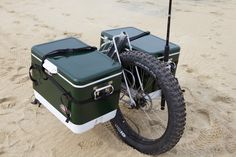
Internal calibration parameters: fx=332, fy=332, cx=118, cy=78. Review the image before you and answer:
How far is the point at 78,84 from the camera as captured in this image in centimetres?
184

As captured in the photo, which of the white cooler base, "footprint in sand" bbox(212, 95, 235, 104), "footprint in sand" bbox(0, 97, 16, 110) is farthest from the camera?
"footprint in sand" bbox(212, 95, 235, 104)

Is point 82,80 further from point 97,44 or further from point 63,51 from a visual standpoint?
point 97,44

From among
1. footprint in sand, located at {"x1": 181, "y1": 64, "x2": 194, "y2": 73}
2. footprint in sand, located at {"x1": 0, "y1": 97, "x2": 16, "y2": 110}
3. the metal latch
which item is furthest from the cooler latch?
footprint in sand, located at {"x1": 181, "y1": 64, "x2": 194, "y2": 73}

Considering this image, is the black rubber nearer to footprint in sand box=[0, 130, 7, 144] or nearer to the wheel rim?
the wheel rim

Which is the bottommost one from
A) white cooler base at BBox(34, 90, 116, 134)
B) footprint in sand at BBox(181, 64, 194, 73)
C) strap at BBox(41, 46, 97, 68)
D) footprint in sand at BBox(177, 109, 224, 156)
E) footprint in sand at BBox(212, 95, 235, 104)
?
footprint in sand at BBox(177, 109, 224, 156)

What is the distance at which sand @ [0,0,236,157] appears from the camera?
2.24 meters

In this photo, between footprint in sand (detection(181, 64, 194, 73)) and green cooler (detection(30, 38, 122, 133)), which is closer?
green cooler (detection(30, 38, 122, 133))

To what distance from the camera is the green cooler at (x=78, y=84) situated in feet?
6.21

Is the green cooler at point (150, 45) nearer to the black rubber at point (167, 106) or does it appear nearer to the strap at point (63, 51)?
the black rubber at point (167, 106)

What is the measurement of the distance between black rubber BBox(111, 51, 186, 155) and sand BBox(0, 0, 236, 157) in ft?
Result: 0.29

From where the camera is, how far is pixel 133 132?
227 centimetres

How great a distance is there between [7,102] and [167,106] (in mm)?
1346

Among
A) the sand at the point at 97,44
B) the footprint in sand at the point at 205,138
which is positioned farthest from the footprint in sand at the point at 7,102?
the footprint in sand at the point at 205,138

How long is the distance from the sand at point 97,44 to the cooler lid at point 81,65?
555 millimetres
